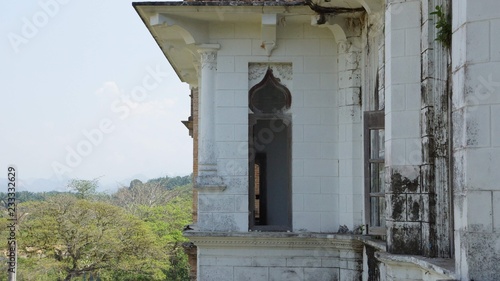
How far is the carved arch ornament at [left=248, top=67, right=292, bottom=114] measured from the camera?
1052cm

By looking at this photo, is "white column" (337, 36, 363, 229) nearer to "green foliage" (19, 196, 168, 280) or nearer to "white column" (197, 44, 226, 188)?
"white column" (197, 44, 226, 188)

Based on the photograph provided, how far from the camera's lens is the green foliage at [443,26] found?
20.8ft

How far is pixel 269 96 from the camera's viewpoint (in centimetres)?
1066

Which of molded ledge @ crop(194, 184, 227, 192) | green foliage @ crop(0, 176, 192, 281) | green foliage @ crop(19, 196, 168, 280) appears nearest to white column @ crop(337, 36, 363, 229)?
molded ledge @ crop(194, 184, 227, 192)

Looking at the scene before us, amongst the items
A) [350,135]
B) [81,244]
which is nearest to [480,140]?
[350,135]

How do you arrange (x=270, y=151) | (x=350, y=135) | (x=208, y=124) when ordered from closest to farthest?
1. (x=350, y=135)
2. (x=208, y=124)
3. (x=270, y=151)

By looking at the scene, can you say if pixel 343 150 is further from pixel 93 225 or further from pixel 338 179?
pixel 93 225

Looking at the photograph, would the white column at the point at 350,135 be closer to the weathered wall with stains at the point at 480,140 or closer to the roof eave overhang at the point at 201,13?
the roof eave overhang at the point at 201,13

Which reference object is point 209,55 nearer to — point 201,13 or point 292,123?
point 201,13

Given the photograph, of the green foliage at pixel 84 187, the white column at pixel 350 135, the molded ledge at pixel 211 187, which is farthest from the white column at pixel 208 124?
the green foliage at pixel 84 187

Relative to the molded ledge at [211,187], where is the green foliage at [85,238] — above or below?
below

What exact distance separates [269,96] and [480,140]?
608 centimetres

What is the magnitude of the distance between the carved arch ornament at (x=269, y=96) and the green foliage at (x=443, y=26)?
4217 mm

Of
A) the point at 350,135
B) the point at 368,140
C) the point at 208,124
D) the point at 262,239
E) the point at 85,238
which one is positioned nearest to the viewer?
the point at 368,140
